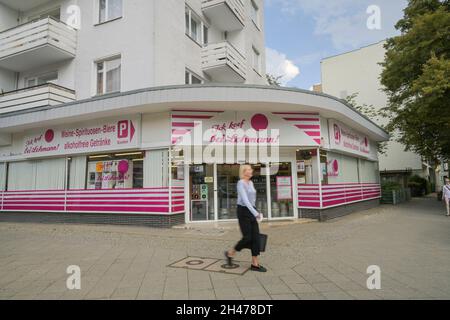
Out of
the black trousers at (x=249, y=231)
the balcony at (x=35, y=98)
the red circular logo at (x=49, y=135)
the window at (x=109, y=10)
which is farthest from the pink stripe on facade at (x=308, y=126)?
the red circular logo at (x=49, y=135)

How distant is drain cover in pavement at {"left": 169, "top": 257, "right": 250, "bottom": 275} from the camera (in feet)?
16.3

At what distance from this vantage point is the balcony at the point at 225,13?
14.2 metres

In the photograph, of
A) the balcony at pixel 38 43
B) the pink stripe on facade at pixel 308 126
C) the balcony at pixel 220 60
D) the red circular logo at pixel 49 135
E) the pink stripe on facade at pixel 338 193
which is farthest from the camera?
the balcony at pixel 220 60

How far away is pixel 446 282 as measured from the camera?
4.31m

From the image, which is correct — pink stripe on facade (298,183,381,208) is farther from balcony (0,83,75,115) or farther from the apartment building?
the apartment building

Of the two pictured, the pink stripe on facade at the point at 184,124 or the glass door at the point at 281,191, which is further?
the glass door at the point at 281,191

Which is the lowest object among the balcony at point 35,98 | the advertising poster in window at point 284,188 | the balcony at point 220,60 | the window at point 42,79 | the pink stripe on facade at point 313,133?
the advertising poster in window at point 284,188

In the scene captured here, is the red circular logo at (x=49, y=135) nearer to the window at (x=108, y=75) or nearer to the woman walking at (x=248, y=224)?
the window at (x=108, y=75)

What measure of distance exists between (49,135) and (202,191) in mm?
6903

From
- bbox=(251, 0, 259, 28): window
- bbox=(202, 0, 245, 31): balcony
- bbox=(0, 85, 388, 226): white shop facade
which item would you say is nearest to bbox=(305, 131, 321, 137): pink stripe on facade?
bbox=(0, 85, 388, 226): white shop facade

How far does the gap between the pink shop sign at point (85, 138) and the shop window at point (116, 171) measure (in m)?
0.41

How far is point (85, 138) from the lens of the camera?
1118cm

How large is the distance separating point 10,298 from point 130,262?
194 cm

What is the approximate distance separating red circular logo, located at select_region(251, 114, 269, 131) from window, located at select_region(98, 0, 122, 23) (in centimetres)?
728
